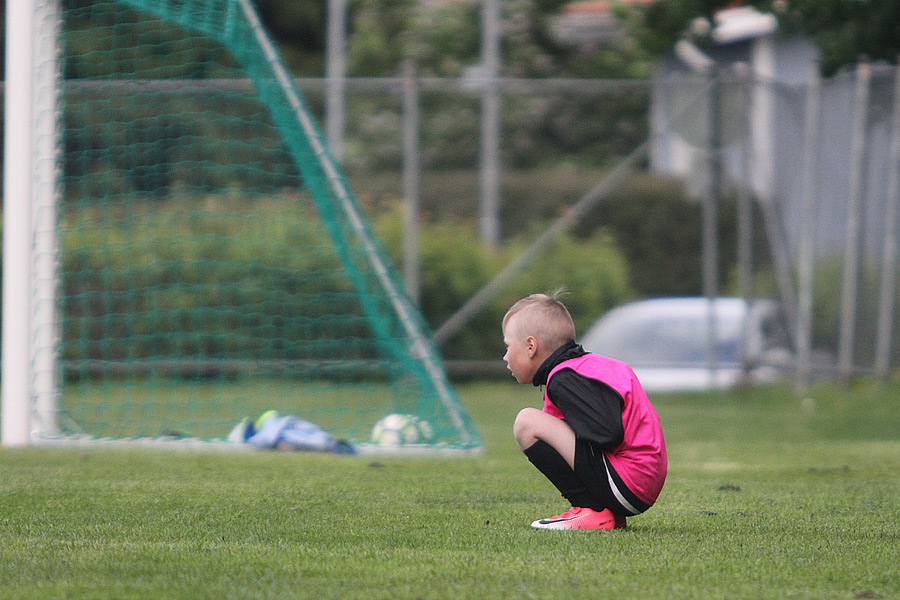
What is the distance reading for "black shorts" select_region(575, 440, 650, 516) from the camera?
3.51 metres

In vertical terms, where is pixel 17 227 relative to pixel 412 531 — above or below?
above

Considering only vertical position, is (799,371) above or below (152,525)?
below

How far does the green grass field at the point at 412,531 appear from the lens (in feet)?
9.09

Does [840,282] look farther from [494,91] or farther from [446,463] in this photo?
[446,463]

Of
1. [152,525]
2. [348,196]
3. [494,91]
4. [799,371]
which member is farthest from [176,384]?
[152,525]

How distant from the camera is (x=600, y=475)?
11.6ft

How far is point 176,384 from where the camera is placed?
35.1ft

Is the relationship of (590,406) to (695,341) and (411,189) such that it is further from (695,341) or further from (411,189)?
(695,341)

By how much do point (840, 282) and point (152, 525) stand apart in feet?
25.6

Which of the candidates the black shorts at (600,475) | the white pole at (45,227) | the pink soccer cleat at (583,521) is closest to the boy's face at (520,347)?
the black shorts at (600,475)

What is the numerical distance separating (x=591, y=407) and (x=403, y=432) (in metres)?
3.14

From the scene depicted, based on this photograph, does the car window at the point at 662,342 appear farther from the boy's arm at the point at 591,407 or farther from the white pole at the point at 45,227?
the boy's arm at the point at 591,407

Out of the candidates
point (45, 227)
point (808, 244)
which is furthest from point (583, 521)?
point (808, 244)

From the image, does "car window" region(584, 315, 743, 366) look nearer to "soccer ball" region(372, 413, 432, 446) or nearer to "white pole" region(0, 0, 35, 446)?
"soccer ball" region(372, 413, 432, 446)
